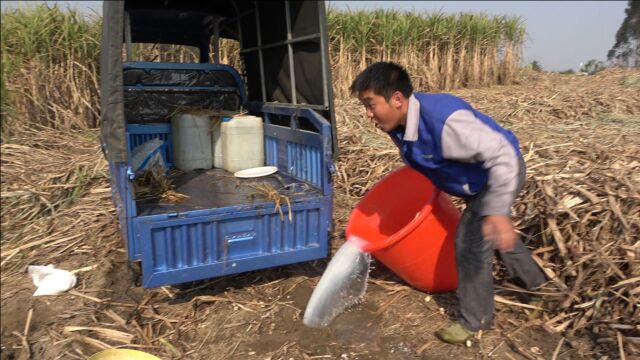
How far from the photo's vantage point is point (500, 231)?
232 cm

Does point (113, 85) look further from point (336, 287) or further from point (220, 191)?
point (336, 287)

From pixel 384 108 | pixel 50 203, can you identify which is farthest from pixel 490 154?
pixel 50 203

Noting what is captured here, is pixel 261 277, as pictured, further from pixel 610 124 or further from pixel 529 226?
pixel 610 124

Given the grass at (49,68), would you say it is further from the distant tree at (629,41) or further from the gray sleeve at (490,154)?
the distant tree at (629,41)

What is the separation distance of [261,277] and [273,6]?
2286 mm

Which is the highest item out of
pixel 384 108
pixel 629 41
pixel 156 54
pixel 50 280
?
pixel 629 41

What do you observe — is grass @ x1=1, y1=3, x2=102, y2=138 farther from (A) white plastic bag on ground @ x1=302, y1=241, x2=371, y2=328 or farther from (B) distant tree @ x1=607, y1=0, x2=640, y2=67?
(B) distant tree @ x1=607, y1=0, x2=640, y2=67

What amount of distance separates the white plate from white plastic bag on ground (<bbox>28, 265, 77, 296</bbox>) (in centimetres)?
147

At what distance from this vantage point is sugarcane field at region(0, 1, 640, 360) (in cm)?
275

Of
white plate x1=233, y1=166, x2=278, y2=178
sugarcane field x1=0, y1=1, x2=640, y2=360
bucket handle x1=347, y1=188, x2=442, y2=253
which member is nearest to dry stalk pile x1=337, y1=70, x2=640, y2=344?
sugarcane field x1=0, y1=1, x2=640, y2=360

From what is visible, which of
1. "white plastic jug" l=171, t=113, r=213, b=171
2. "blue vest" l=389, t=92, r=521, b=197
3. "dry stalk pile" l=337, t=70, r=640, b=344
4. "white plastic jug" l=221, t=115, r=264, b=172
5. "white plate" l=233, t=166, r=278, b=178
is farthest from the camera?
"white plastic jug" l=171, t=113, r=213, b=171

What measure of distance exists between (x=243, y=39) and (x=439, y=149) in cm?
307

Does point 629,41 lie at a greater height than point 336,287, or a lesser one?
greater

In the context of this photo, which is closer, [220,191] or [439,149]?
[439,149]
